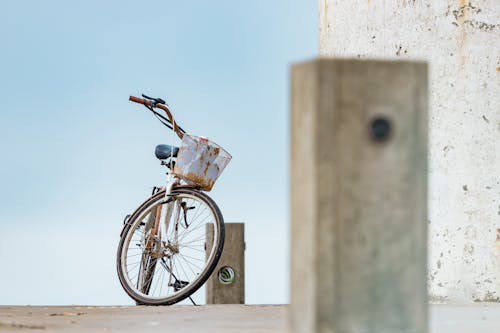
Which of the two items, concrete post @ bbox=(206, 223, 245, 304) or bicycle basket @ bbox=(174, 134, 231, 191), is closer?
bicycle basket @ bbox=(174, 134, 231, 191)

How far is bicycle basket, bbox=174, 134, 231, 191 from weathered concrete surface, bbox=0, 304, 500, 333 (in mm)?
1240

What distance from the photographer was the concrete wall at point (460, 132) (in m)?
7.12

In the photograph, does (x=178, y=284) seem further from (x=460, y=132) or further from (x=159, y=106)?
(x=460, y=132)

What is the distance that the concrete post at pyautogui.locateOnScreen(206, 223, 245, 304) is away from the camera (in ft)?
A: 33.6

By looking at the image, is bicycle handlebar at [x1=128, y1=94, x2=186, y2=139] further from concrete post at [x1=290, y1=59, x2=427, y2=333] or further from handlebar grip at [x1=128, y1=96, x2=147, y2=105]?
concrete post at [x1=290, y1=59, x2=427, y2=333]

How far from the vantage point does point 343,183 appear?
2.72 metres

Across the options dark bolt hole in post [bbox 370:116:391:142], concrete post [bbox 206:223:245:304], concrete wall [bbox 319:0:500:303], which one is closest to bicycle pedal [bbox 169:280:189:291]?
concrete wall [bbox 319:0:500:303]

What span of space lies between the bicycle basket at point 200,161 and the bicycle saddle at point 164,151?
0.24 metres

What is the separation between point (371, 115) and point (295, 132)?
0.79 feet

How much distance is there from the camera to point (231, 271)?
1026 centimetres

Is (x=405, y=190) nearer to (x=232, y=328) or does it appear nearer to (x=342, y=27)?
(x=232, y=328)

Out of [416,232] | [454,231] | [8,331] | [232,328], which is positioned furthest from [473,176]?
[416,232]

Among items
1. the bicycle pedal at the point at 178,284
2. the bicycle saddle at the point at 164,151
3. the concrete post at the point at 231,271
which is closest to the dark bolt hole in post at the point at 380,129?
the bicycle pedal at the point at 178,284

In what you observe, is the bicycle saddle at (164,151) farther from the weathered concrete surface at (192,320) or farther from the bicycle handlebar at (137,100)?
the weathered concrete surface at (192,320)
